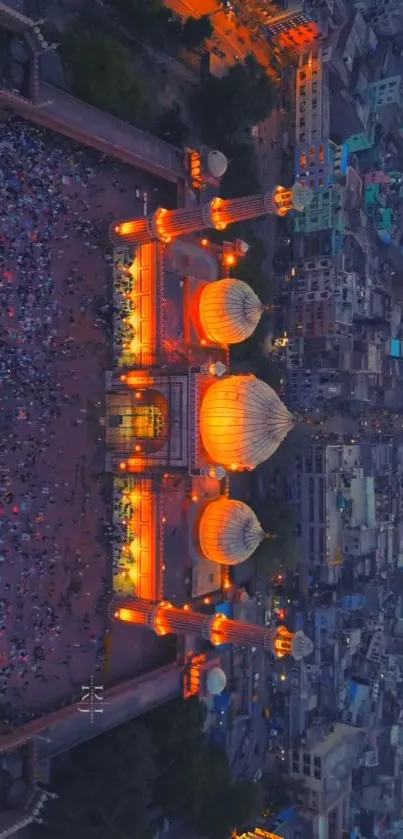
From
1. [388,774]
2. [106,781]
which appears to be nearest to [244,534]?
[106,781]

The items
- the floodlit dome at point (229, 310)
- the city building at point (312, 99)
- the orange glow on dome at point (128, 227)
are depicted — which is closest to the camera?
the floodlit dome at point (229, 310)

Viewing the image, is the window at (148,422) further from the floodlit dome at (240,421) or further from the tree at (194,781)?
the tree at (194,781)

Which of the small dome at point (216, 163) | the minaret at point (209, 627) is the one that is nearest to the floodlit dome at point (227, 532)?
the minaret at point (209, 627)

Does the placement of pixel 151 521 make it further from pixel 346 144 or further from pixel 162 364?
pixel 346 144

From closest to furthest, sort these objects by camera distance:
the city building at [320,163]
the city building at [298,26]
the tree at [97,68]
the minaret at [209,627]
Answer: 1. the minaret at [209,627]
2. the tree at [97,68]
3. the city building at [298,26]
4. the city building at [320,163]

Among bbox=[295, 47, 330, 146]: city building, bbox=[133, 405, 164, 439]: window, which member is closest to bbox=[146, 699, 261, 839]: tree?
bbox=[133, 405, 164, 439]: window

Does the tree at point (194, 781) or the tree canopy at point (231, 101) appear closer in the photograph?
the tree at point (194, 781)
